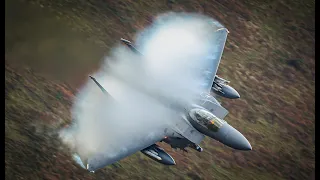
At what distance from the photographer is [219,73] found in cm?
2102

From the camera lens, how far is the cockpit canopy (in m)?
16.3

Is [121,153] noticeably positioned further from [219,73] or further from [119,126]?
[219,73]

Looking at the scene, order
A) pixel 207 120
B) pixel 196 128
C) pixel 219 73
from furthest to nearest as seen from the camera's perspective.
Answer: pixel 219 73
pixel 196 128
pixel 207 120

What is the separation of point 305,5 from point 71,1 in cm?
1411

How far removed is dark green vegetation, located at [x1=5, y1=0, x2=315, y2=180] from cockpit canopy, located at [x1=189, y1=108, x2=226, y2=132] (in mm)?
3608

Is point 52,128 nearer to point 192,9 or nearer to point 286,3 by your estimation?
point 192,9

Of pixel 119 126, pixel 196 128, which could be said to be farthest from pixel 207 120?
pixel 119 126

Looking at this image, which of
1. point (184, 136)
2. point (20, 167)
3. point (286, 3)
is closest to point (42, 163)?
point (20, 167)

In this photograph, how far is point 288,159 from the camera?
19438 millimetres

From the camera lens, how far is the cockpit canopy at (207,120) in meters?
16.3

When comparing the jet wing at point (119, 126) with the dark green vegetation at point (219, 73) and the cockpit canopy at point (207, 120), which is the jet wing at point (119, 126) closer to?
Result: the cockpit canopy at point (207, 120)

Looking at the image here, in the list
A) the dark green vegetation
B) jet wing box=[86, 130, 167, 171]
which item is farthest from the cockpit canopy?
the dark green vegetation

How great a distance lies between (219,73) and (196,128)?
17.2 feet

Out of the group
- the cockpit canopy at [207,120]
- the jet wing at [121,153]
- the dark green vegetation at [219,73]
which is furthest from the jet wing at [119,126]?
the dark green vegetation at [219,73]
